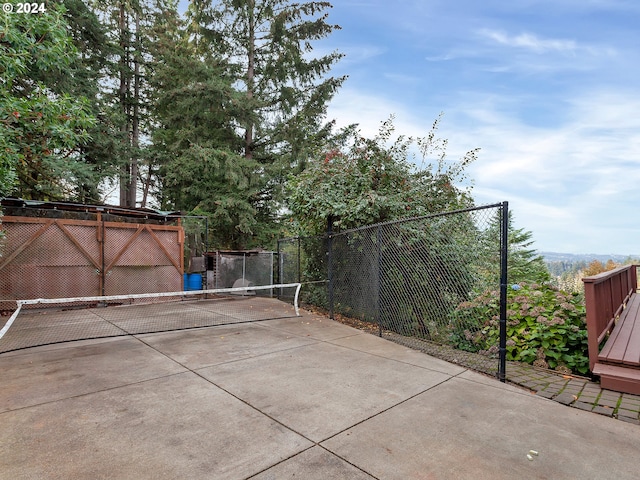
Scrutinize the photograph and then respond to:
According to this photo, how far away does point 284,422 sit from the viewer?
271cm

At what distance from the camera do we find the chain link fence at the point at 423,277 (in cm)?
471

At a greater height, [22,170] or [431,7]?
[431,7]

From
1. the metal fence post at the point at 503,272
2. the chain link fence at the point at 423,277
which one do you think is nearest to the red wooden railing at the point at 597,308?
the metal fence post at the point at 503,272

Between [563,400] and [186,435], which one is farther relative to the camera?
[563,400]

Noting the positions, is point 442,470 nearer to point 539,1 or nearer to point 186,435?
point 186,435

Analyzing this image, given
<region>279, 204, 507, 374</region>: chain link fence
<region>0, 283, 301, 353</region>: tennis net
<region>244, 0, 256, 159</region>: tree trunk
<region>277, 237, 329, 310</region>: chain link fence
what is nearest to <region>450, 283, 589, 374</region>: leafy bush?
<region>279, 204, 507, 374</region>: chain link fence

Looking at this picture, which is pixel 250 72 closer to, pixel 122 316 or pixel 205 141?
pixel 205 141

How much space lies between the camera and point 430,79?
10.3 meters

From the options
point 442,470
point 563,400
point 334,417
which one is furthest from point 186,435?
point 563,400

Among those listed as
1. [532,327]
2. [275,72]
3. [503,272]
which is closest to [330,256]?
[532,327]

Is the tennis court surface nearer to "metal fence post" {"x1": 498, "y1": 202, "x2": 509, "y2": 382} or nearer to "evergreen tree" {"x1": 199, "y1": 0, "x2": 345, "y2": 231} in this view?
Answer: "metal fence post" {"x1": 498, "y1": 202, "x2": 509, "y2": 382}

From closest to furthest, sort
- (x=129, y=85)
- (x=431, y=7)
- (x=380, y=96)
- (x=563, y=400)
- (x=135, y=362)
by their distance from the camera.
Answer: (x=563, y=400), (x=135, y=362), (x=431, y=7), (x=380, y=96), (x=129, y=85)

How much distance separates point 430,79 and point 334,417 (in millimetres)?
10402

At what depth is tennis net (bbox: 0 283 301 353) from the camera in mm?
5492
